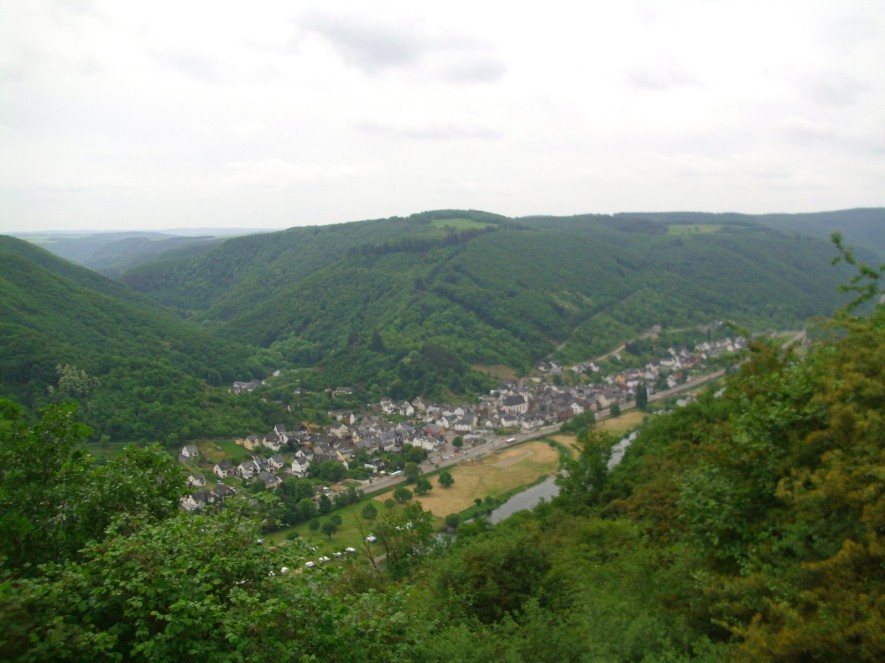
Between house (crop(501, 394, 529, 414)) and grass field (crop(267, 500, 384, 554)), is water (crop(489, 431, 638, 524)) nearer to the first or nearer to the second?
grass field (crop(267, 500, 384, 554))

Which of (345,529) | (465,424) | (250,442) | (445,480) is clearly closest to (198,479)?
(250,442)

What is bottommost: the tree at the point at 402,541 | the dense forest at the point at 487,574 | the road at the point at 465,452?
the road at the point at 465,452

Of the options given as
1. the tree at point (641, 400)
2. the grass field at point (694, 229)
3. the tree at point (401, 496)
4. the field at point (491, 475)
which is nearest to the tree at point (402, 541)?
the field at point (491, 475)

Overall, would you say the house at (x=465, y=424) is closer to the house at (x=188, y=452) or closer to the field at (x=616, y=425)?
the field at (x=616, y=425)

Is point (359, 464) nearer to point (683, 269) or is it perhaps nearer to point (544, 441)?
point (544, 441)

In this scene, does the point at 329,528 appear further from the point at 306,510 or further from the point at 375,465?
the point at 375,465

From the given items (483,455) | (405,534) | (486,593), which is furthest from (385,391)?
(486,593)

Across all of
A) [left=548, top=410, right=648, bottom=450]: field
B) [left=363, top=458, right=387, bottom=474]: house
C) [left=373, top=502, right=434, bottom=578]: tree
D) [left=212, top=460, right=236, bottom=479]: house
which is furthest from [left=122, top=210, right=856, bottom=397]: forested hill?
[left=373, top=502, right=434, bottom=578]: tree
